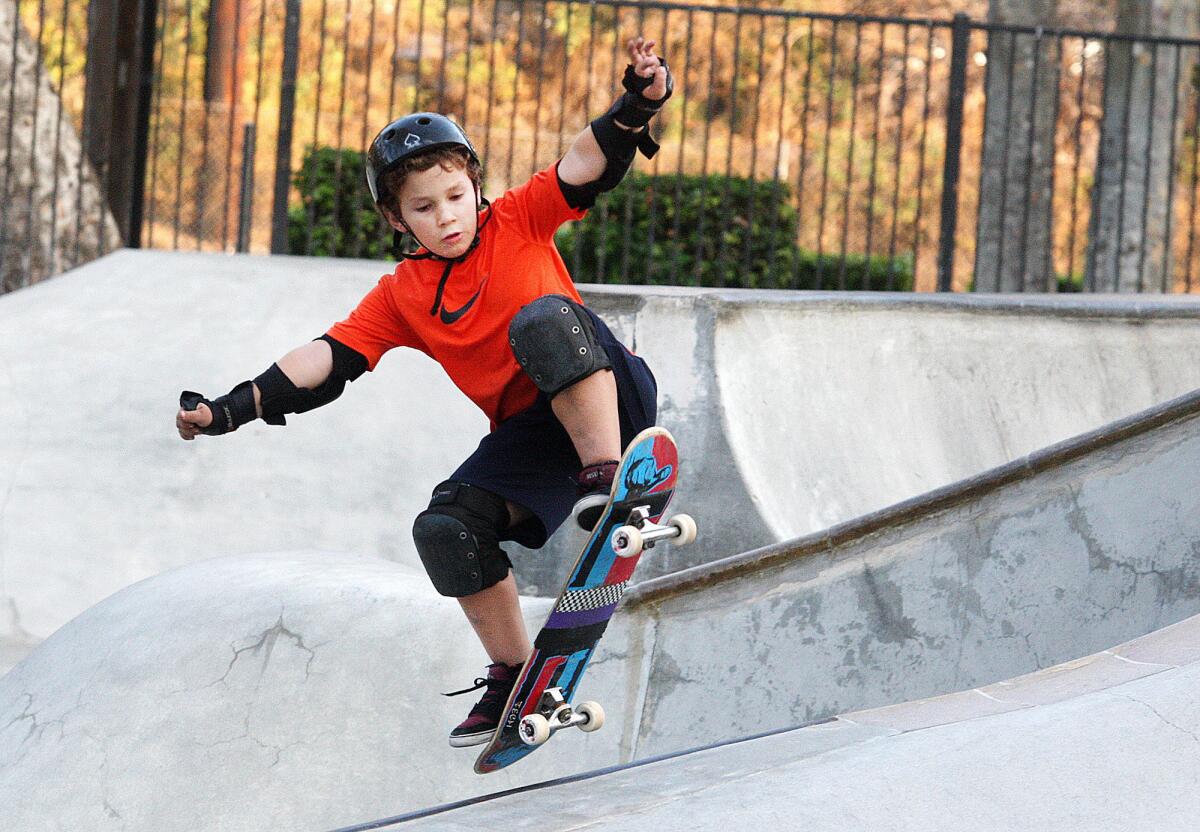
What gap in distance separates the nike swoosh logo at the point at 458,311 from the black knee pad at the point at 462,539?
0.39 m

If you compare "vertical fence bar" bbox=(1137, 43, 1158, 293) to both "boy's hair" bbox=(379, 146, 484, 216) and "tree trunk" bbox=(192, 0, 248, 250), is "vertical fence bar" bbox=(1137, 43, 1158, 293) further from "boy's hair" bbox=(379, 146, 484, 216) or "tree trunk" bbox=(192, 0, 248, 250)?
"boy's hair" bbox=(379, 146, 484, 216)

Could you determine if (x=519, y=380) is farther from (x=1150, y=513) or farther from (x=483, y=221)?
(x=1150, y=513)

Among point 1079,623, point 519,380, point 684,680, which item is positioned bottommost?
point 684,680

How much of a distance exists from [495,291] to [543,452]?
407 mm

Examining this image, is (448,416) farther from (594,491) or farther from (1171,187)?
(1171,187)

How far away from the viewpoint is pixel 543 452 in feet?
10.5

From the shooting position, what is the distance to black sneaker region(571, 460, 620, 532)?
287cm

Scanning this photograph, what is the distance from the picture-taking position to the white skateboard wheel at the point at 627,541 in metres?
2.80

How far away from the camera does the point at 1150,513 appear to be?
3.57 metres

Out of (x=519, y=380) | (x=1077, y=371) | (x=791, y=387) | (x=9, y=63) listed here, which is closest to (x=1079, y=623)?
(x=519, y=380)

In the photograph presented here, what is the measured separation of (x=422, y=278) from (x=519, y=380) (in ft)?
1.15

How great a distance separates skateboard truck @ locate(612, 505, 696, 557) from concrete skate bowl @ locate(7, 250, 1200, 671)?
2.51 metres

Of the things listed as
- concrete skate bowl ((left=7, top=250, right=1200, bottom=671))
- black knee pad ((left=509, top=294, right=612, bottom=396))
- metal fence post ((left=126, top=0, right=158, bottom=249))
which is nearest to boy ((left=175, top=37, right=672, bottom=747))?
black knee pad ((left=509, top=294, right=612, bottom=396))

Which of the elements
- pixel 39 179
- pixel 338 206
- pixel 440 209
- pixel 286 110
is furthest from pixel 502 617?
pixel 39 179
